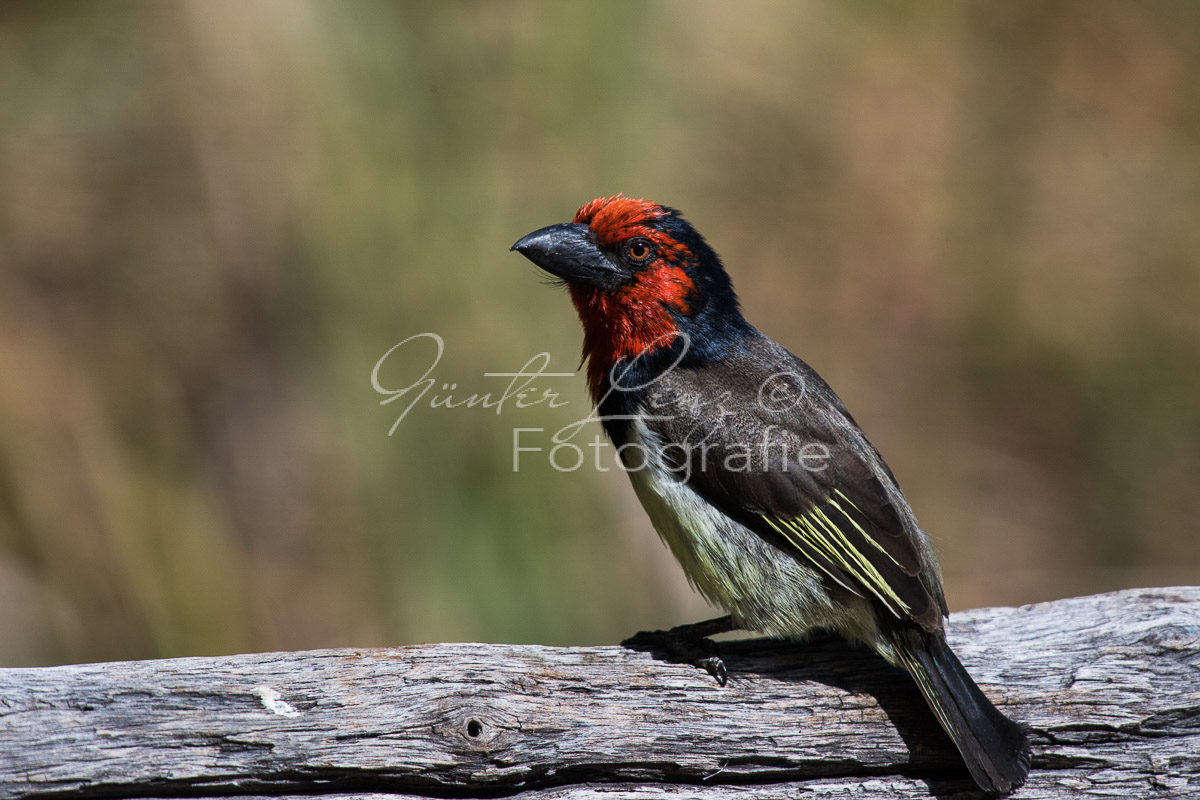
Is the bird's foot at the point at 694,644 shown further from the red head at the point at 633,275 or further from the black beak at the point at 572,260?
the black beak at the point at 572,260

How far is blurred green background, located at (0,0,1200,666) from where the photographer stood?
5.55 metres

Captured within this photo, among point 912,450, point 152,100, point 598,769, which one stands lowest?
point 598,769

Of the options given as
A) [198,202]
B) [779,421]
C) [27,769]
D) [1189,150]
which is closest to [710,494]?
[779,421]

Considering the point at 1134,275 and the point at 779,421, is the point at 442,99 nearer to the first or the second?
the point at 779,421

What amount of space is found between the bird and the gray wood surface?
0.56ft

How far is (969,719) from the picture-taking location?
3.39 metres

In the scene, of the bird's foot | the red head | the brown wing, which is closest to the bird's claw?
the bird's foot

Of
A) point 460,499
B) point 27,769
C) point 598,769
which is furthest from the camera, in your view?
point 460,499

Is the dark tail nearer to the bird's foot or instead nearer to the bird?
the bird

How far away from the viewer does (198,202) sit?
6.45 meters

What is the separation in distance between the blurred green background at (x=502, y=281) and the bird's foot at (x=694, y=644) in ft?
4.60

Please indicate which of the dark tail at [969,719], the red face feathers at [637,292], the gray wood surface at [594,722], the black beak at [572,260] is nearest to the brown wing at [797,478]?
the dark tail at [969,719]

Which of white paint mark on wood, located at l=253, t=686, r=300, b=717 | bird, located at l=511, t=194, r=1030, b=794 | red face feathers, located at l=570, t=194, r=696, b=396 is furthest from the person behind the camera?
red face feathers, located at l=570, t=194, r=696, b=396

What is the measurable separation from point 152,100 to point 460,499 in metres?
3.05
